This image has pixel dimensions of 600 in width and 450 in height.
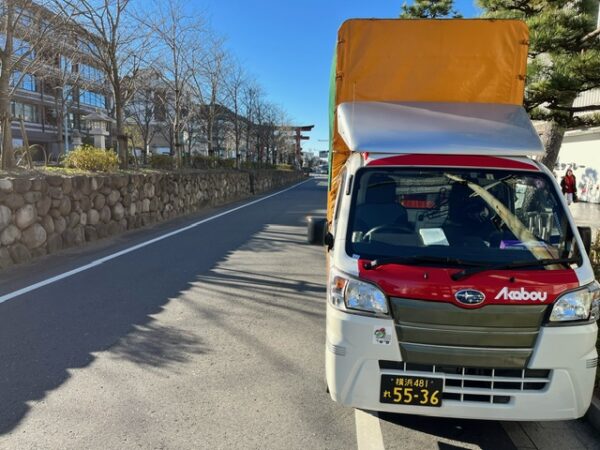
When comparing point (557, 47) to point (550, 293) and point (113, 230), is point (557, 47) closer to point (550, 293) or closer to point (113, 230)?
point (550, 293)

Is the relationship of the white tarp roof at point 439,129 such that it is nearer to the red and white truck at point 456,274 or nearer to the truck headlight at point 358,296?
the red and white truck at point 456,274

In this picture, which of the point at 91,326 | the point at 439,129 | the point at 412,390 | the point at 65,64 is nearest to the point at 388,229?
the point at 439,129

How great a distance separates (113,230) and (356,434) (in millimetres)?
9837

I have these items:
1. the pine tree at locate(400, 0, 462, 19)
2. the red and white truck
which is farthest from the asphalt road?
the pine tree at locate(400, 0, 462, 19)

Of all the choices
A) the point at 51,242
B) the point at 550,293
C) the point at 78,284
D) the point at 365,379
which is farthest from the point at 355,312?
the point at 51,242

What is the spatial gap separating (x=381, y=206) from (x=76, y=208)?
8.39 m

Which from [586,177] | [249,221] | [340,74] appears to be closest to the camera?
[340,74]

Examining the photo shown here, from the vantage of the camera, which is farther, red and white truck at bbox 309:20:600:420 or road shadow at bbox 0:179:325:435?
road shadow at bbox 0:179:325:435

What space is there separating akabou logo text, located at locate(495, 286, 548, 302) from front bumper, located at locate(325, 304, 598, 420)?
0.20 metres

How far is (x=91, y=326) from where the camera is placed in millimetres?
5301

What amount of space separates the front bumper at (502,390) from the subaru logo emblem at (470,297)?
42cm

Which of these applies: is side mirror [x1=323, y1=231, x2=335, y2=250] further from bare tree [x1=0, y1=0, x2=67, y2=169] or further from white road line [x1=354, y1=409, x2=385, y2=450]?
bare tree [x1=0, y1=0, x2=67, y2=169]

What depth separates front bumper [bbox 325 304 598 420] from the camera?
113 inches

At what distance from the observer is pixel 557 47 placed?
6883mm
